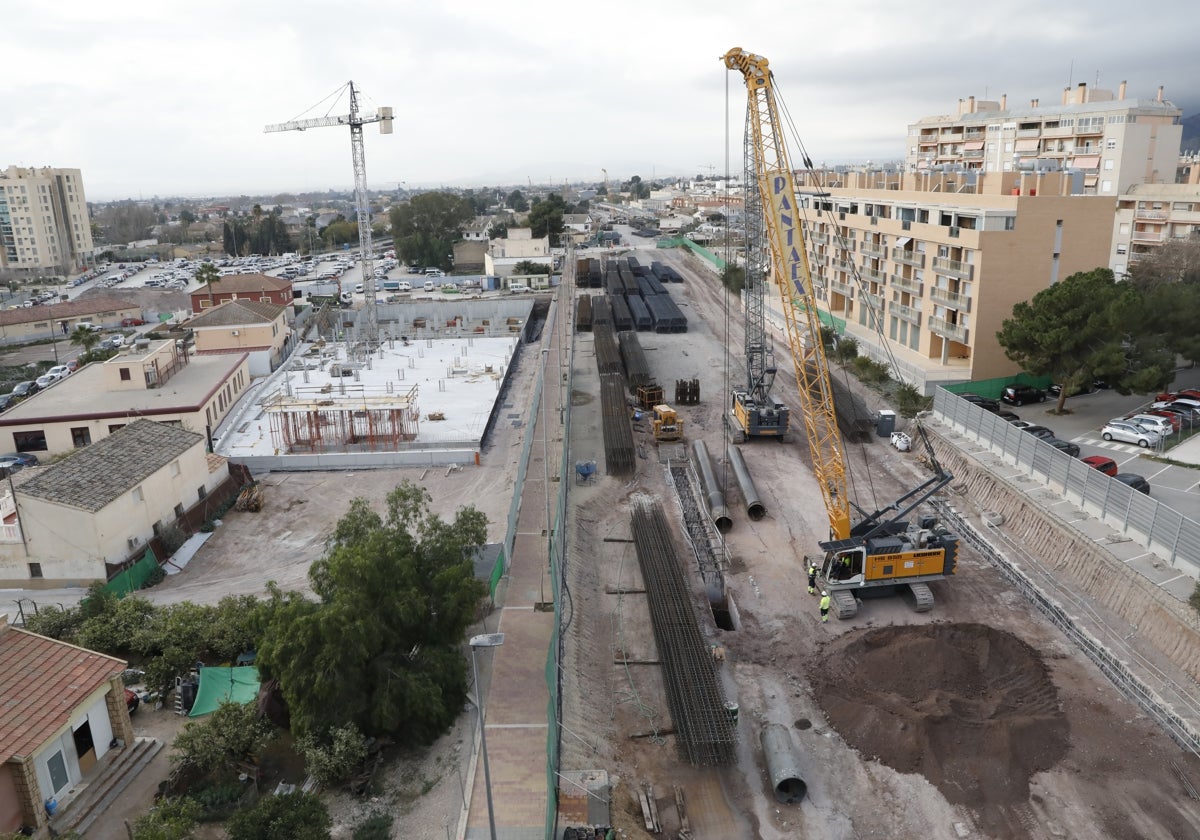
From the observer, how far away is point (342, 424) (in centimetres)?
3484

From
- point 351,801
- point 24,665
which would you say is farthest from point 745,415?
point 24,665

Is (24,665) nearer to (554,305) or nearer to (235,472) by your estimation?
(235,472)

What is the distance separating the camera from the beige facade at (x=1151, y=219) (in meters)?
50.7

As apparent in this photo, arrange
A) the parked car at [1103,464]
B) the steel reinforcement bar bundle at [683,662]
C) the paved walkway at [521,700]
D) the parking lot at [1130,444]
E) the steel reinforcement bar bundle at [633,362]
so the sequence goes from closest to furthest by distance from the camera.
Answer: the paved walkway at [521,700] → the steel reinforcement bar bundle at [683,662] → the parking lot at [1130,444] → the parked car at [1103,464] → the steel reinforcement bar bundle at [633,362]

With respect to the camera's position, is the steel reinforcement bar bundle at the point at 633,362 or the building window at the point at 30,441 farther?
the steel reinforcement bar bundle at the point at 633,362

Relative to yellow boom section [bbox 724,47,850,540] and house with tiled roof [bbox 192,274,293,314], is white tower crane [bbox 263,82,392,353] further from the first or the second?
yellow boom section [bbox 724,47,850,540]

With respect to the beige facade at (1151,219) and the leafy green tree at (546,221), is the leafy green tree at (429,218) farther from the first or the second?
the beige facade at (1151,219)

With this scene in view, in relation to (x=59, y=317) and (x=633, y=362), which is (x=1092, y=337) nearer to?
(x=633, y=362)

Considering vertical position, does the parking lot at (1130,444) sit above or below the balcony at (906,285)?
below

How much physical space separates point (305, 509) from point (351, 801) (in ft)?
53.1

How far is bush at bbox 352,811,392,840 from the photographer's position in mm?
13789

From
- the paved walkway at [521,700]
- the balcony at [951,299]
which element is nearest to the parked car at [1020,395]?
the balcony at [951,299]

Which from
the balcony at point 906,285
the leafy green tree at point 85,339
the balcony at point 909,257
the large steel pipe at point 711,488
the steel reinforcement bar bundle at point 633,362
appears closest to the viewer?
the large steel pipe at point 711,488

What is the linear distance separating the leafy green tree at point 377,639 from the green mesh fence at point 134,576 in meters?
9.30
